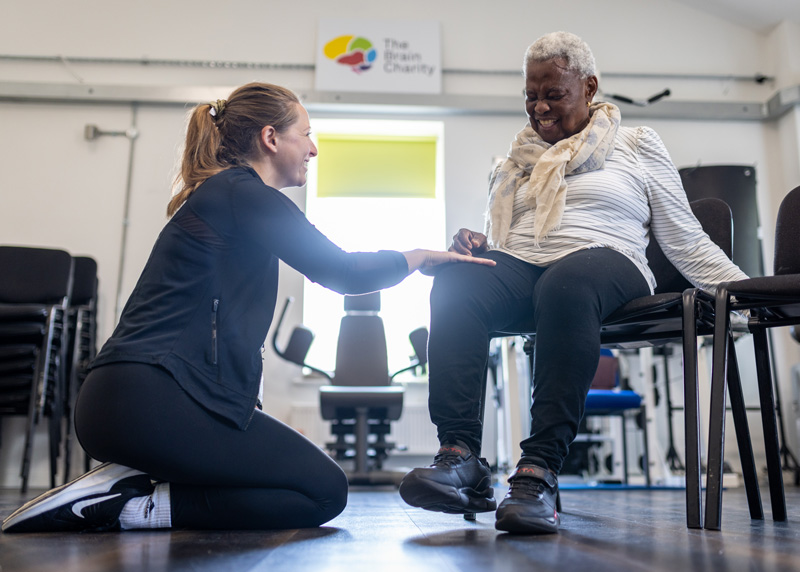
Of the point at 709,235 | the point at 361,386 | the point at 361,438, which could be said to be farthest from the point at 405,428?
the point at 709,235

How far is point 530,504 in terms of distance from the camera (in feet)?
3.82

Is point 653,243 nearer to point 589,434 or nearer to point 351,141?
point 589,434

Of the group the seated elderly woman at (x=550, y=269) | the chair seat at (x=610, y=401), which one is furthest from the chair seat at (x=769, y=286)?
the chair seat at (x=610, y=401)

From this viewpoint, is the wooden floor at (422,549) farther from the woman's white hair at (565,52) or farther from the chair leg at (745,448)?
the woman's white hair at (565,52)

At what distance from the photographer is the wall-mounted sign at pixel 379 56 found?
480cm

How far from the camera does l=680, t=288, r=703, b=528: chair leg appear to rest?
1.29m

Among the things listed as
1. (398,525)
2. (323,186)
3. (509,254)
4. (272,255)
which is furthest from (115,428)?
(323,186)

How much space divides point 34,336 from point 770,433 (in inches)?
129

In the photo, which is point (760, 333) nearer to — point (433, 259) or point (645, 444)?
point (433, 259)

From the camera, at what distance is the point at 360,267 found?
1407mm

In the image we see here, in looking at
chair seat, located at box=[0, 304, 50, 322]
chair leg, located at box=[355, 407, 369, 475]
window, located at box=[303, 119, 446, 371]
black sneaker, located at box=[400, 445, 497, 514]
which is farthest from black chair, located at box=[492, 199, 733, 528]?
window, located at box=[303, 119, 446, 371]

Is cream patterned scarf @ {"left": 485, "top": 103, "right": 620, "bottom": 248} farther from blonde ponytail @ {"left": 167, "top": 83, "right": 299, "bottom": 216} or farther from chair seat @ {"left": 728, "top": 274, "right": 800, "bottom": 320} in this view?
blonde ponytail @ {"left": 167, "top": 83, "right": 299, "bottom": 216}

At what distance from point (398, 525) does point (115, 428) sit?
21.6 inches

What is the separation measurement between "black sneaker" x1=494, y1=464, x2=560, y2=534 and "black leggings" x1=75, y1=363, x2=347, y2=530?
15.2 inches
